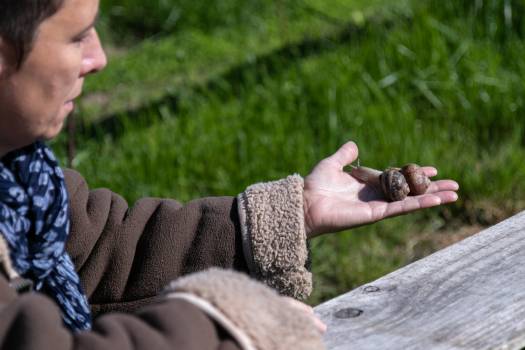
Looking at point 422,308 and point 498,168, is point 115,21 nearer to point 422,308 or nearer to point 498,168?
point 498,168

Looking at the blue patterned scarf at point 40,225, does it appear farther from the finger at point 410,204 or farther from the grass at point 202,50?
the grass at point 202,50

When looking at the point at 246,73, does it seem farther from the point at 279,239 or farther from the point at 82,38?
the point at 82,38

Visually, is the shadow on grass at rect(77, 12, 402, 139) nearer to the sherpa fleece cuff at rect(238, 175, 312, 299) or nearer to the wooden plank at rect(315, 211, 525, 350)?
the sherpa fleece cuff at rect(238, 175, 312, 299)

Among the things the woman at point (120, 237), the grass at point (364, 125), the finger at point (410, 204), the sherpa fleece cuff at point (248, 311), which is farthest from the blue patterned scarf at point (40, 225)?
the grass at point (364, 125)

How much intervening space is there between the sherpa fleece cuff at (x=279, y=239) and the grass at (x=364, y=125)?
1.31m

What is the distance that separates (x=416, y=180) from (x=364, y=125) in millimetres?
1624

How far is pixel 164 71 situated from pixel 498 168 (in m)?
2.09

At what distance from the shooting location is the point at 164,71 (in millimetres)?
5199

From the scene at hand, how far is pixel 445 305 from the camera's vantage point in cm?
186

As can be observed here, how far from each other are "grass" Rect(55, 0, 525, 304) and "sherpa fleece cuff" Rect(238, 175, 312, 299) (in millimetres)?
1305

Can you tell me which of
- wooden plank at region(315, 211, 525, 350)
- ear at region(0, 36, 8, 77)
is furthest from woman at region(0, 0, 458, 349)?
wooden plank at region(315, 211, 525, 350)

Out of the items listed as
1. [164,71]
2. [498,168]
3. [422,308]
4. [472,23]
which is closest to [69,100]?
[422,308]

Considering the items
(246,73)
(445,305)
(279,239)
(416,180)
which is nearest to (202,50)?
(246,73)

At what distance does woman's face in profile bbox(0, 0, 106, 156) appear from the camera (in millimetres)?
1661
